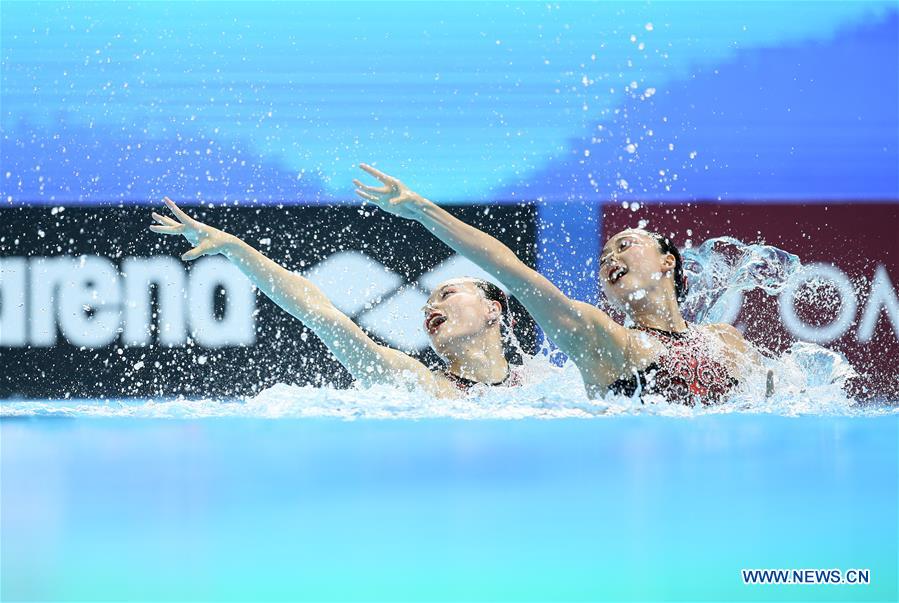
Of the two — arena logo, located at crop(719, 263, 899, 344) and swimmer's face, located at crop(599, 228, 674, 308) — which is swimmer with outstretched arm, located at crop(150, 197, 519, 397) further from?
arena logo, located at crop(719, 263, 899, 344)

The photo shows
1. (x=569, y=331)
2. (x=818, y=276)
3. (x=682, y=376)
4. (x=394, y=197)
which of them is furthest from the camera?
(x=818, y=276)

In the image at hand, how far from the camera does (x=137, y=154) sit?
572 centimetres

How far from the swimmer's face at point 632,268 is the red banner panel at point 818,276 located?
7.76ft

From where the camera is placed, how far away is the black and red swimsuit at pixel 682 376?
3.13 metres

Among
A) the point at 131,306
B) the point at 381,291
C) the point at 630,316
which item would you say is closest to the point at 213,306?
the point at 131,306

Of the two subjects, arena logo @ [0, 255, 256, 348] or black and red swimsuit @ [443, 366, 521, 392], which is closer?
black and red swimsuit @ [443, 366, 521, 392]

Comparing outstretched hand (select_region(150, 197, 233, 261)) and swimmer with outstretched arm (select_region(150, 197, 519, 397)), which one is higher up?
outstretched hand (select_region(150, 197, 233, 261))

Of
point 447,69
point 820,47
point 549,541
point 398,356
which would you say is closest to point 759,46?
point 820,47

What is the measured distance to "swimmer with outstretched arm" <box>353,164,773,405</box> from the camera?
2785mm

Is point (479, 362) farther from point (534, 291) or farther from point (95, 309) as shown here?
point (95, 309)

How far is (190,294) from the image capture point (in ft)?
18.3

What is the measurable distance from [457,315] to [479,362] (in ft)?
0.56

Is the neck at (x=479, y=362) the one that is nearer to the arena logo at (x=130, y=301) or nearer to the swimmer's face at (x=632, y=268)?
the swimmer's face at (x=632, y=268)

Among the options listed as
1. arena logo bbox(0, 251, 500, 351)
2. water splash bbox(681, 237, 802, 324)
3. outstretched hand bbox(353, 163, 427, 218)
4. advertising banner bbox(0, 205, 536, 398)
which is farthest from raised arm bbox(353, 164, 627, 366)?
arena logo bbox(0, 251, 500, 351)
